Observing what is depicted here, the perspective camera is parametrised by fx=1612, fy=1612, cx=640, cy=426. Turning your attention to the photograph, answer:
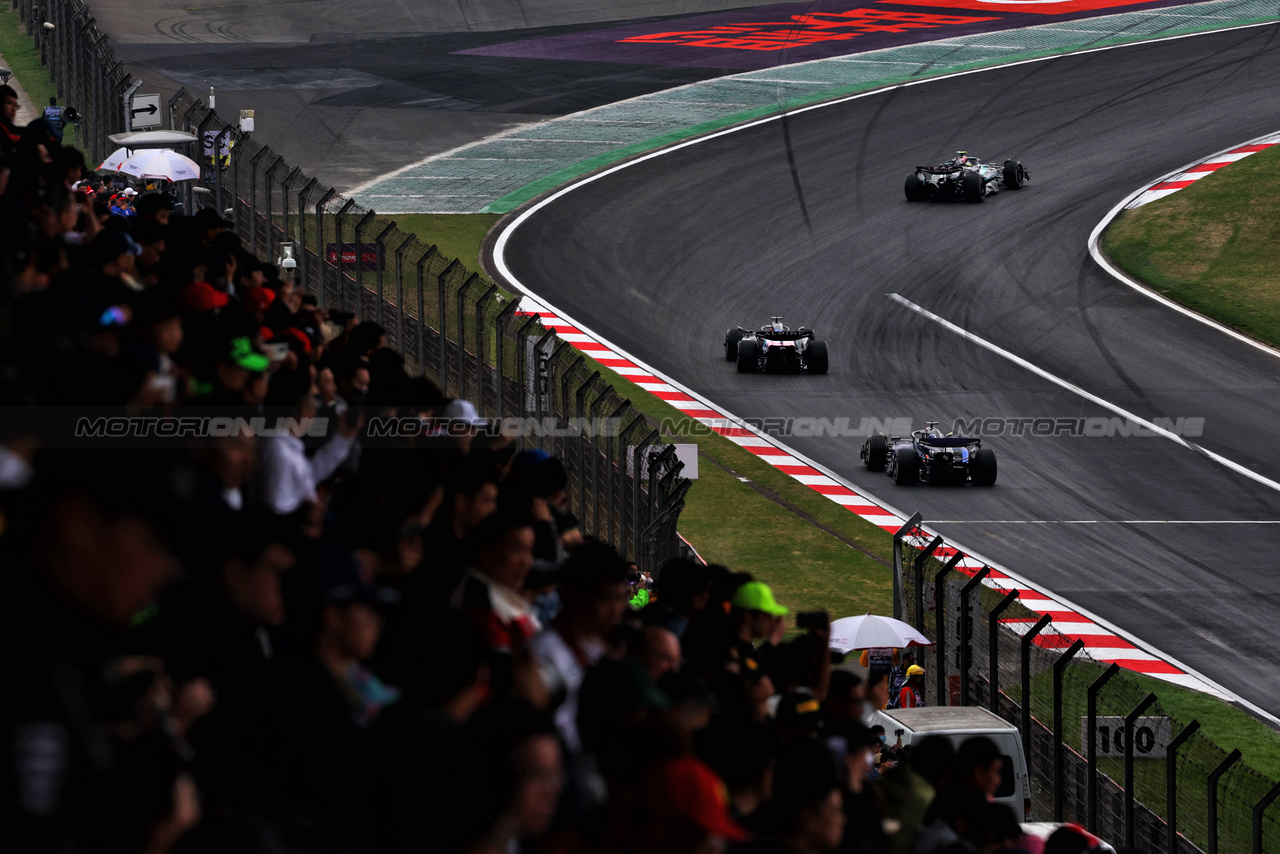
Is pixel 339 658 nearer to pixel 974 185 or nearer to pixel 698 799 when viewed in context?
pixel 698 799

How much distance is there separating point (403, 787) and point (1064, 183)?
104ft

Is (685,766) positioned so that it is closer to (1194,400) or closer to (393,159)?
(1194,400)

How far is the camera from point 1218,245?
29.6 metres

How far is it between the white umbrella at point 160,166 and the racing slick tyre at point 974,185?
19.2m

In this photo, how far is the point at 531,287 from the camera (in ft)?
91.2

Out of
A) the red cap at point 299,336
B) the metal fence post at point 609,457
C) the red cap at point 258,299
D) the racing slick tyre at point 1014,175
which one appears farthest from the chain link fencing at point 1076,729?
the racing slick tyre at point 1014,175

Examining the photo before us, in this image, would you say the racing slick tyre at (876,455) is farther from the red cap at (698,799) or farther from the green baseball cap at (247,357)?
the red cap at (698,799)

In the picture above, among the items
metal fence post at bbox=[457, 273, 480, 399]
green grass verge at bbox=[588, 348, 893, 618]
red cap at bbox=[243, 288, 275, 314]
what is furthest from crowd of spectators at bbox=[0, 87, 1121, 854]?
green grass verge at bbox=[588, 348, 893, 618]

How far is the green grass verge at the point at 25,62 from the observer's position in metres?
26.9

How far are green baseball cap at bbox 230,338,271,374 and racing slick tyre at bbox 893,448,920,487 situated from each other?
45.9 feet

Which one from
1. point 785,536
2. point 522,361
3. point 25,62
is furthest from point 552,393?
point 25,62

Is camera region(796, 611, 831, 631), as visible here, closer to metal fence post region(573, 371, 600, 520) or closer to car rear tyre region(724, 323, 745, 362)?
metal fence post region(573, 371, 600, 520)

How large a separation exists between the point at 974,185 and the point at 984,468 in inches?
551

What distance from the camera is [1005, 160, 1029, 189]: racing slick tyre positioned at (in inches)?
1316
